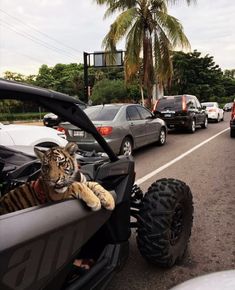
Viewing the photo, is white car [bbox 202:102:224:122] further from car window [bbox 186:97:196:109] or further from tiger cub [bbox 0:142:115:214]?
tiger cub [bbox 0:142:115:214]

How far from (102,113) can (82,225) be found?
837 centimetres

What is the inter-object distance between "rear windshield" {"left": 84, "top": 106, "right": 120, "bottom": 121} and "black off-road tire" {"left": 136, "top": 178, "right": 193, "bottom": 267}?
694cm

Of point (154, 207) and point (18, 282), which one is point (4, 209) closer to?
point (18, 282)

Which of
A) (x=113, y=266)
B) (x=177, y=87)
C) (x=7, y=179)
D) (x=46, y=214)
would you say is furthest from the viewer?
(x=177, y=87)

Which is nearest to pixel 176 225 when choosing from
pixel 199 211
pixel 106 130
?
pixel 199 211

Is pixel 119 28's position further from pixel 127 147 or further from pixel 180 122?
pixel 127 147

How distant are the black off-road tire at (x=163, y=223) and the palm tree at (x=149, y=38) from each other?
58.5 feet

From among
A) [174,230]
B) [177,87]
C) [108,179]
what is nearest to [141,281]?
[174,230]

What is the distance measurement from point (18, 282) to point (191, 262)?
2276 mm

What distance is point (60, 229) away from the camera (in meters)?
2.19

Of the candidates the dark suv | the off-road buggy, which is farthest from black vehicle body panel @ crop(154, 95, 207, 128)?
the off-road buggy

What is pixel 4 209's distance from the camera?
2.37 metres

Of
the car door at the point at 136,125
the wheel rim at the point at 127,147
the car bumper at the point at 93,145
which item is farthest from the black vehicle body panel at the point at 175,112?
the car bumper at the point at 93,145

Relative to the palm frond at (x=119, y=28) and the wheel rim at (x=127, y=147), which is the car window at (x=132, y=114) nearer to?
the wheel rim at (x=127, y=147)
